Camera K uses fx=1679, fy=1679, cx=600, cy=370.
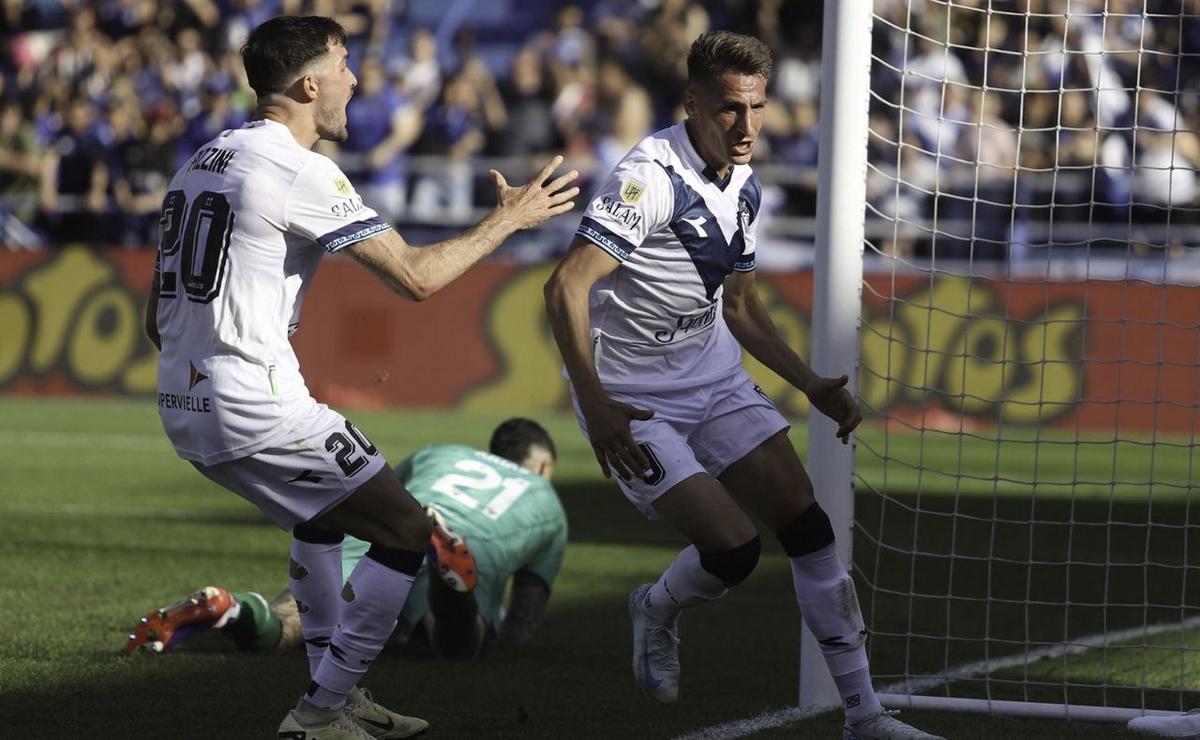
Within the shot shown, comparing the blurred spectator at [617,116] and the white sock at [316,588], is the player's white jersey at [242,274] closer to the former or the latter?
the white sock at [316,588]

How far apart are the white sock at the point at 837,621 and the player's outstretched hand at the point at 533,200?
134 cm

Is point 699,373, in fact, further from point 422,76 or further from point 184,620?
point 422,76

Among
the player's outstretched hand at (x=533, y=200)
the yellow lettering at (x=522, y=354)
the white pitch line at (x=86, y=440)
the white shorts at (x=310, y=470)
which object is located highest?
the player's outstretched hand at (x=533, y=200)

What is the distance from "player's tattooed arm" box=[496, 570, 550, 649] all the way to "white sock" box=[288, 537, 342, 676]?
158cm

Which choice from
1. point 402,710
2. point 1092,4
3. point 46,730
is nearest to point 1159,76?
point 1092,4

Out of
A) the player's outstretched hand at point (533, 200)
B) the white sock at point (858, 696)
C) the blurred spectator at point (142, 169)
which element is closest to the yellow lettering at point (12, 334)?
the blurred spectator at point (142, 169)

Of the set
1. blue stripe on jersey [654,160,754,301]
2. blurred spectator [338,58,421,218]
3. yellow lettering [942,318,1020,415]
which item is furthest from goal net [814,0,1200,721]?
blurred spectator [338,58,421,218]

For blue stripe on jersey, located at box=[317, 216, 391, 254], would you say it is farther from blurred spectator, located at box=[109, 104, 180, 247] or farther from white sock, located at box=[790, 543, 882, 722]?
blurred spectator, located at box=[109, 104, 180, 247]

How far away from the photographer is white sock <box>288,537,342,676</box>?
16.8 ft

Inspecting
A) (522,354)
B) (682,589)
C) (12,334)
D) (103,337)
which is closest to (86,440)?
(103,337)

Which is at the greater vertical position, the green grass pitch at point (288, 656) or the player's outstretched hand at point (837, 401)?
the player's outstretched hand at point (837, 401)

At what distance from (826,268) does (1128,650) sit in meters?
2.22

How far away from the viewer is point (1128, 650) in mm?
6770

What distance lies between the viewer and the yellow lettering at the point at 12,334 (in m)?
18.0
